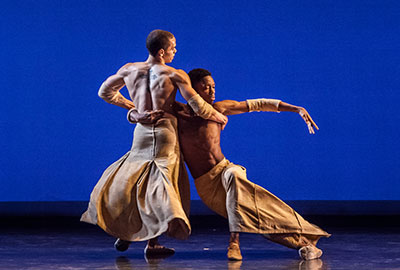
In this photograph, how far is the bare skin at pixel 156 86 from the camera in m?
3.79

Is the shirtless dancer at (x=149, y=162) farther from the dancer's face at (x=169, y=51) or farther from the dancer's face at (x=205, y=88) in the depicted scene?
the dancer's face at (x=205, y=88)

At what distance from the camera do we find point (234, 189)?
376 centimetres

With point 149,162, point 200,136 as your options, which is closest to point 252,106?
point 200,136

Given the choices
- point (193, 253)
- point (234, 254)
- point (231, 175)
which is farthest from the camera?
point (193, 253)

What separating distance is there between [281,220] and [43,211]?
3.14 meters

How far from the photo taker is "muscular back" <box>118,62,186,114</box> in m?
3.80

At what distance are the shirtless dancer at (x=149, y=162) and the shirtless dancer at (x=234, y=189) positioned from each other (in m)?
0.09

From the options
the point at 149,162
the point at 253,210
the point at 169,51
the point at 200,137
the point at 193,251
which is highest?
the point at 169,51

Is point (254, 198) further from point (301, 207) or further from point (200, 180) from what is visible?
point (301, 207)

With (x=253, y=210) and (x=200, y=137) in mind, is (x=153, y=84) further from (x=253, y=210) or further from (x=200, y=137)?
(x=253, y=210)

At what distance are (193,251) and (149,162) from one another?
67 cm

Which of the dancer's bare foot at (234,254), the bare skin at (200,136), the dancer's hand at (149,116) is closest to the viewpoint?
the dancer's bare foot at (234,254)

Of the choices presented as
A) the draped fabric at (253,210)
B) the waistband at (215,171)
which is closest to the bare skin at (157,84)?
→ the waistband at (215,171)

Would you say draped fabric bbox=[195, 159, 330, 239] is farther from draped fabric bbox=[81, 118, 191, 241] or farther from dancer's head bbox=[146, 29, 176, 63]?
dancer's head bbox=[146, 29, 176, 63]
